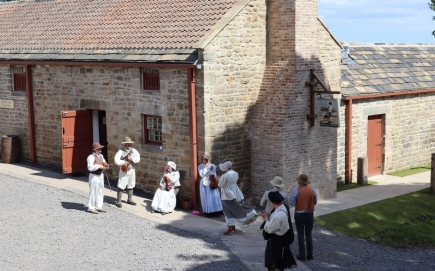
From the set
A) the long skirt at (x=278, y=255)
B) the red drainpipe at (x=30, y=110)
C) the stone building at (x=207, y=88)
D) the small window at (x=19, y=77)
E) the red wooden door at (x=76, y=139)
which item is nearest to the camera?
the long skirt at (x=278, y=255)

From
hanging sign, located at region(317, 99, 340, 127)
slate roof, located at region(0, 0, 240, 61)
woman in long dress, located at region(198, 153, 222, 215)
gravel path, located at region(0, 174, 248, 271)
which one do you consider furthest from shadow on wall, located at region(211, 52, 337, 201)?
gravel path, located at region(0, 174, 248, 271)

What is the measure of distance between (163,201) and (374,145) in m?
9.28

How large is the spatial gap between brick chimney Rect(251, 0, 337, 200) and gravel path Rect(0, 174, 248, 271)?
12.0 feet

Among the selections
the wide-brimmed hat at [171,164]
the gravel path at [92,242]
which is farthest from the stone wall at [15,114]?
the wide-brimmed hat at [171,164]

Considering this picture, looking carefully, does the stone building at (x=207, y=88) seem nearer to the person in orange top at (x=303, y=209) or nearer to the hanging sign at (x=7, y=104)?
the hanging sign at (x=7, y=104)

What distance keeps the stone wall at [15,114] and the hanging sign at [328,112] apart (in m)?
10.4

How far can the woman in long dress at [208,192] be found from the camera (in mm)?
15492

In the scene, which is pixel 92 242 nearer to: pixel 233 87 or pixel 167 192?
pixel 167 192

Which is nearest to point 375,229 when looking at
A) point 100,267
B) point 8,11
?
point 100,267

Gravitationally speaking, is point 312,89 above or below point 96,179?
above

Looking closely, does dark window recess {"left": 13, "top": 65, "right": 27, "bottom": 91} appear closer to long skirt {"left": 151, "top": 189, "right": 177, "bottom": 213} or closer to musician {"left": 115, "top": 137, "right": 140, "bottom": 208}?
musician {"left": 115, "top": 137, "right": 140, "bottom": 208}

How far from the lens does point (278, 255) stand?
448 inches

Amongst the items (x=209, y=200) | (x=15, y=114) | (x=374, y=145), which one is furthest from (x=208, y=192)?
(x=15, y=114)

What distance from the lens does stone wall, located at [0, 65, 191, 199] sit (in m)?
16.5
